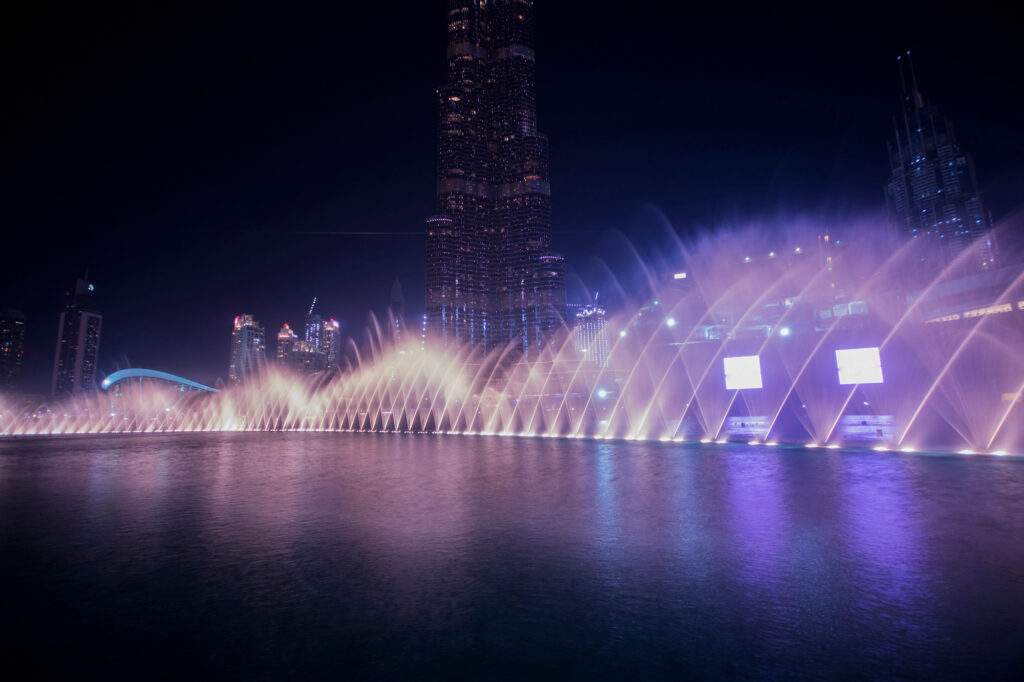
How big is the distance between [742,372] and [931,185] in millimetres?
162281

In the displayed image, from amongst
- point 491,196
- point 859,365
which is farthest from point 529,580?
point 491,196

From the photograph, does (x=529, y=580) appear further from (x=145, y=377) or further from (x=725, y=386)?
(x=145, y=377)

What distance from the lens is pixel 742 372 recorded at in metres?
26.1

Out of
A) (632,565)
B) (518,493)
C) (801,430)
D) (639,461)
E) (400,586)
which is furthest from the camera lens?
(801,430)

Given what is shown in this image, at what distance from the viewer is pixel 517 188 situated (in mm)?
141750

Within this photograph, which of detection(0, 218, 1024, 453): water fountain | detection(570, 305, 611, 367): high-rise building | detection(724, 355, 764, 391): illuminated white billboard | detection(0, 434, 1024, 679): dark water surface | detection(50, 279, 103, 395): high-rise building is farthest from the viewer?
detection(50, 279, 103, 395): high-rise building

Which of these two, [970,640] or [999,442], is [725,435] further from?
[970,640]

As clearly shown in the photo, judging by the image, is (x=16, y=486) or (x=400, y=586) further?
(x=16, y=486)

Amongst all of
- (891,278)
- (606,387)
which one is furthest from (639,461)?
(891,278)

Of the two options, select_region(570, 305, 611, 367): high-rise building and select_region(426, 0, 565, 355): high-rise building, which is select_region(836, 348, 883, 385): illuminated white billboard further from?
select_region(426, 0, 565, 355): high-rise building

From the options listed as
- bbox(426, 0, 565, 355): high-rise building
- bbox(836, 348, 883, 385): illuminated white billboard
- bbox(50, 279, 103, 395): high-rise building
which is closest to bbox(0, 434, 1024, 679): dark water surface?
bbox(836, 348, 883, 385): illuminated white billboard

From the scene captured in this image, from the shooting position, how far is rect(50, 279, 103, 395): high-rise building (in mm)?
123062

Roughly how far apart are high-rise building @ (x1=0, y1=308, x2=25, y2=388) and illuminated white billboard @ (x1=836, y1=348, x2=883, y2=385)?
18001 centimetres

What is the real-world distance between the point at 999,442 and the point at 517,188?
13515 centimetres
